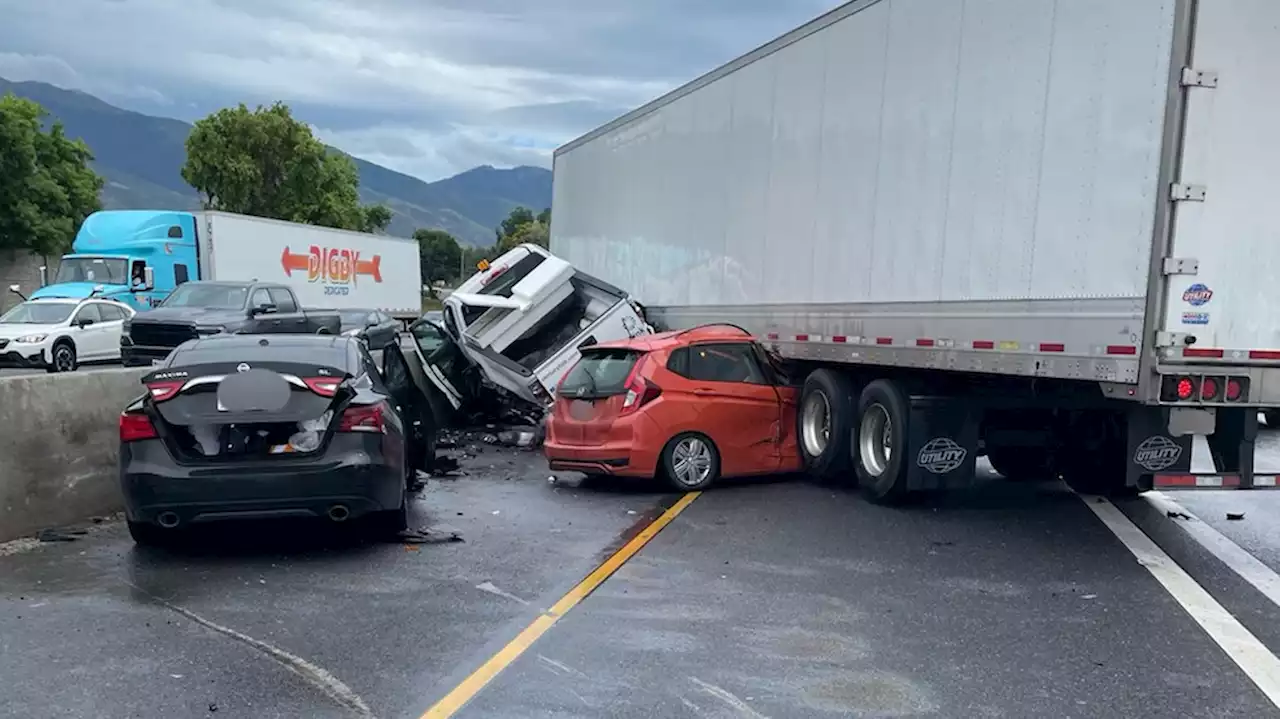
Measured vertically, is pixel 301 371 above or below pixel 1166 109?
below

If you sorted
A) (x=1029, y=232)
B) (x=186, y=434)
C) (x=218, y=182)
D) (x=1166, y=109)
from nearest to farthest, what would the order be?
(x=1166, y=109), (x=186, y=434), (x=1029, y=232), (x=218, y=182)

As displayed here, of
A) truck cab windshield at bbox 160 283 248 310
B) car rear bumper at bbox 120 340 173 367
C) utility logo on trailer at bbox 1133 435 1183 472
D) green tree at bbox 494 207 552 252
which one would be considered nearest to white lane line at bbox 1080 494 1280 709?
utility logo on trailer at bbox 1133 435 1183 472

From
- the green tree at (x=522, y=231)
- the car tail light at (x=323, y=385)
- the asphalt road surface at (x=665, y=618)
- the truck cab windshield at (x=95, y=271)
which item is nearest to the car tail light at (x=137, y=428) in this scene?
the asphalt road surface at (x=665, y=618)

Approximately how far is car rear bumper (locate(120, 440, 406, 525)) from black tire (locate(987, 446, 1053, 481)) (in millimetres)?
5329

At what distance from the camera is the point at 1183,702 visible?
15.6 ft

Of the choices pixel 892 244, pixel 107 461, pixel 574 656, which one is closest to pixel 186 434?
pixel 107 461

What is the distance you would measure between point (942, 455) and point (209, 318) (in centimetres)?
1574

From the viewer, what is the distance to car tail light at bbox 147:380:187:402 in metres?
7.06

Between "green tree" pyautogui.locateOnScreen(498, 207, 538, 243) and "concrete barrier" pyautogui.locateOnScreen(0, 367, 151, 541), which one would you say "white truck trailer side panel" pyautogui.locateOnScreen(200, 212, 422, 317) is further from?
"green tree" pyautogui.locateOnScreen(498, 207, 538, 243)

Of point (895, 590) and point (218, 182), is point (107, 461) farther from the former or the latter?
point (218, 182)

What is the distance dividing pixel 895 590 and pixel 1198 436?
2.37 metres

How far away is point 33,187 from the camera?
4266 cm

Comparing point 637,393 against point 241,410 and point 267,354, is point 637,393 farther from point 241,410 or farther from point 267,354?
point 241,410

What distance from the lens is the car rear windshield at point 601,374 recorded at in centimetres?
1045
